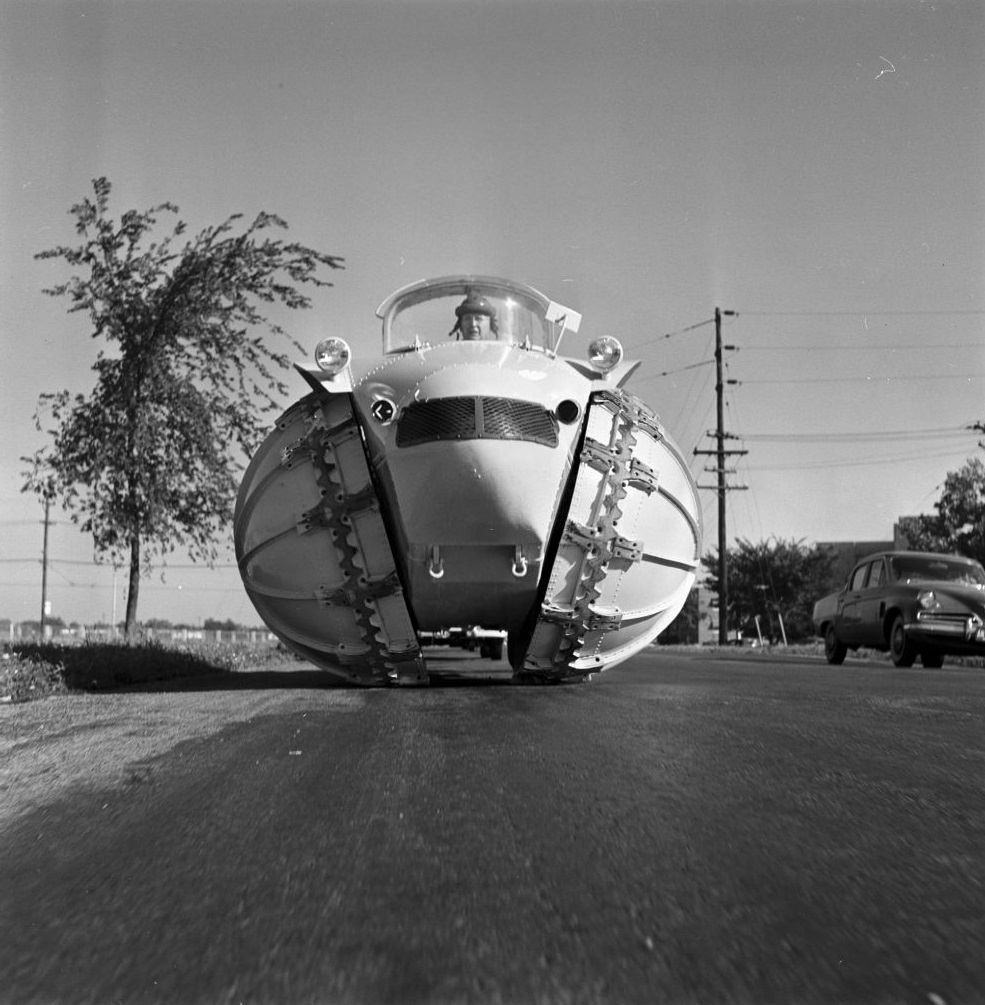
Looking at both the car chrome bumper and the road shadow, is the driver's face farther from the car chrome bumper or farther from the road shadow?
the car chrome bumper

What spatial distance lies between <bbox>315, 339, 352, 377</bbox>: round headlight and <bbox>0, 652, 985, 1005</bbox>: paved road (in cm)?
336

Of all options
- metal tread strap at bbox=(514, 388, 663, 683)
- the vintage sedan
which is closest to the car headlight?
the vintage sedan

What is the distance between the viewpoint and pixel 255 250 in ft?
50.7

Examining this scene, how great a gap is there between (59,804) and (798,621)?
57.1 m

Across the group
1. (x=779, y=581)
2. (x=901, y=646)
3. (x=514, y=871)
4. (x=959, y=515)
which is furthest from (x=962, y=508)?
(x=514, y=871)

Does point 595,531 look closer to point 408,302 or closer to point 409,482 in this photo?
point 409,482

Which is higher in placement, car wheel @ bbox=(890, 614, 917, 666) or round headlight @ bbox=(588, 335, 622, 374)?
round headlight @ bbox=(588, 335, 622, 374)

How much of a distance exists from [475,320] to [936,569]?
10241 mm

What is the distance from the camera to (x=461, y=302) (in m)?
9.43

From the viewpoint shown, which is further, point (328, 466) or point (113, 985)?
point (328, 466)

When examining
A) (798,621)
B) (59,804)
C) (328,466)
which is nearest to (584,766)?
(59,804)

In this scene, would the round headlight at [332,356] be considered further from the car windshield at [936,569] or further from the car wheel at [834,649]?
the car wheel at [834,649]

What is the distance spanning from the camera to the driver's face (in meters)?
9.09

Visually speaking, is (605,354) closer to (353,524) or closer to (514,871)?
(353,524)
